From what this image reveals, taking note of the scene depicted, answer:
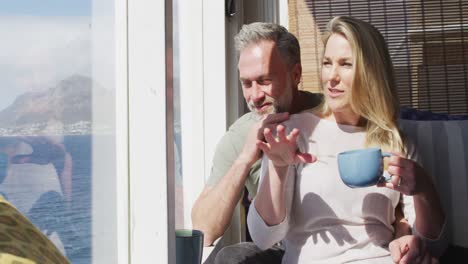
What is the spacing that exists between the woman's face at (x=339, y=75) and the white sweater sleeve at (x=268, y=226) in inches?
9.7

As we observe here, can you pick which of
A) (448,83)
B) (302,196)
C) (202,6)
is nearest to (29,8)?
(302,196)

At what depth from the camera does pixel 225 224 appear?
206 centimetres

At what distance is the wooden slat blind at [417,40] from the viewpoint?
133 inches

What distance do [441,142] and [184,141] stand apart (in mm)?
1120

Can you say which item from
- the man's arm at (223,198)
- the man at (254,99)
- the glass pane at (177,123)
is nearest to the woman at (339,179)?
the man's arm at (223,198)

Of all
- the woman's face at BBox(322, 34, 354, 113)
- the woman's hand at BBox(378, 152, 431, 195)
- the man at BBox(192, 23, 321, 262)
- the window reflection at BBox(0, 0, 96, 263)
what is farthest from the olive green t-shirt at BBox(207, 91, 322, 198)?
the window reflection at BBox(0, 0, 96, 263)

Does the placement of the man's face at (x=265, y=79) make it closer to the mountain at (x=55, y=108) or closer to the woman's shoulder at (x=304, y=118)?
the woman's shoulder at (x=304, y=118)

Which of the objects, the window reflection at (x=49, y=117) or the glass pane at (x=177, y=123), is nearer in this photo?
the window reflection at (x=49, y=117)

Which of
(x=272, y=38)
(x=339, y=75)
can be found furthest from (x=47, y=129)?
(x=272, y=38)

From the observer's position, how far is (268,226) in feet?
5.60

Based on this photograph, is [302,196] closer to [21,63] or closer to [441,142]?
[441,142]

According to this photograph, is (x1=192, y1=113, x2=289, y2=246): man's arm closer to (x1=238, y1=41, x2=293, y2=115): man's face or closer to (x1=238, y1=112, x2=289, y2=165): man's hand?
(x1=238, y1=112, x2=289, y2=165): man's hand

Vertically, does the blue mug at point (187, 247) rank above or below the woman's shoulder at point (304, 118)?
below

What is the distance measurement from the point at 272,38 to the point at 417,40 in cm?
139
